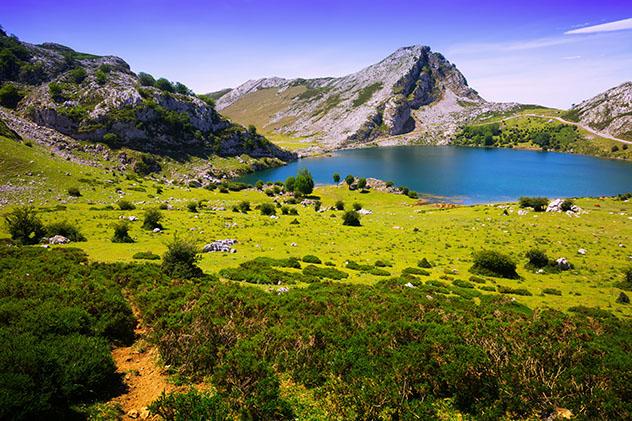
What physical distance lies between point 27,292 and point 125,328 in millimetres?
6927

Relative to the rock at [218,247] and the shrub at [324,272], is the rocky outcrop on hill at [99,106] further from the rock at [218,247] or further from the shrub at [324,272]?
the shrub at [324,272]

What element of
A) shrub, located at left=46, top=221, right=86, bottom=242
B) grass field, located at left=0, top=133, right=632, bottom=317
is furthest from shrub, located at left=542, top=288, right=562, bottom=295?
shrub, located at left=46, top=221, right=86, bottom=242

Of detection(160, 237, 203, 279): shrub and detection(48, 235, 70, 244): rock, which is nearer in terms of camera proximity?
detection(160, 237, 203, 279): shrub

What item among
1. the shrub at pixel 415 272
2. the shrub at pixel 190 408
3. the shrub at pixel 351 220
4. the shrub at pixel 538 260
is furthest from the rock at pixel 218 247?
the shrub at pixel 538 260

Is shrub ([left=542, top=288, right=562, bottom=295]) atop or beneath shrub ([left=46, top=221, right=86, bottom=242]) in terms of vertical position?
beneath

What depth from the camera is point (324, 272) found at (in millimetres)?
35938

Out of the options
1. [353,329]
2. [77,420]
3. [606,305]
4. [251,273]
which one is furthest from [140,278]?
Answer: [606,305]

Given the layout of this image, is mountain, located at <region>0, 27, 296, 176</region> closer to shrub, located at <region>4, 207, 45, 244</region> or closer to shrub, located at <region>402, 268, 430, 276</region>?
shrub, located at <region>4, 207, 45, 244</region>

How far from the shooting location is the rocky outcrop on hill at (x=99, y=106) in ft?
478

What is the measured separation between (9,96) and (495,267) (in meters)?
194

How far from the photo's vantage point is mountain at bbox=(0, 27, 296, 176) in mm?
140500

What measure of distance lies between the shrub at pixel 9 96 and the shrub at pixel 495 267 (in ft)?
616

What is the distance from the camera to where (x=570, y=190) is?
430 ft

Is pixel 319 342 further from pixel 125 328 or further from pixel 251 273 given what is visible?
pixel 251 273
